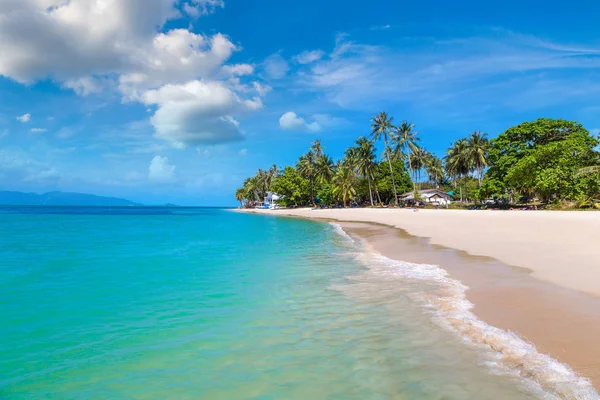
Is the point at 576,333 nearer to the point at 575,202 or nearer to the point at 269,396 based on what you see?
the point at 269,396

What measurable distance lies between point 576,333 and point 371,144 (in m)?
59.2

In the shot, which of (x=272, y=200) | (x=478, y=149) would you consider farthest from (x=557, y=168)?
(x=272, y=200)

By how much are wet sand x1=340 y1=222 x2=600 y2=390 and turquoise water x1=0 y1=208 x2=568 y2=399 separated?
0.92 meters

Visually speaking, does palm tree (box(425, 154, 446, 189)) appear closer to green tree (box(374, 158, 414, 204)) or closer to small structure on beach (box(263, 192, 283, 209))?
green tree (box(374, 158, 414, 204))

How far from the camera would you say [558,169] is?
3378 cm

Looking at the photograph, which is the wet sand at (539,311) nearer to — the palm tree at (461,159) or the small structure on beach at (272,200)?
the palm tree at (461,159)

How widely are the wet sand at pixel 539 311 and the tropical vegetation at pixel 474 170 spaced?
31.9 metres

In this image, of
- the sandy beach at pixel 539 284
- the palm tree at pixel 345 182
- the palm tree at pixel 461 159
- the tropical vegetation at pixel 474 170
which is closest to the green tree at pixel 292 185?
the tropical vegetation at pixel 474 170

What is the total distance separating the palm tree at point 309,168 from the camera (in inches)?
3079

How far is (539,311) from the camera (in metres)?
5.73

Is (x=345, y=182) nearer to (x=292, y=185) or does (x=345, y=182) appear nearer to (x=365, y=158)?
(x=365, y=158)

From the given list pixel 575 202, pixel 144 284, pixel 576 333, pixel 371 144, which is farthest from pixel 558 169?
pixel 144 284

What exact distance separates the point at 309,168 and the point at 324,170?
4785 millimetres

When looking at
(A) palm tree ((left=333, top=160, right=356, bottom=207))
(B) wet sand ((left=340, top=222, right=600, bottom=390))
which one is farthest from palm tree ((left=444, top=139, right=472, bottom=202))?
(B) wet sand ((left=340, top=222, right=600, bottom=390))
